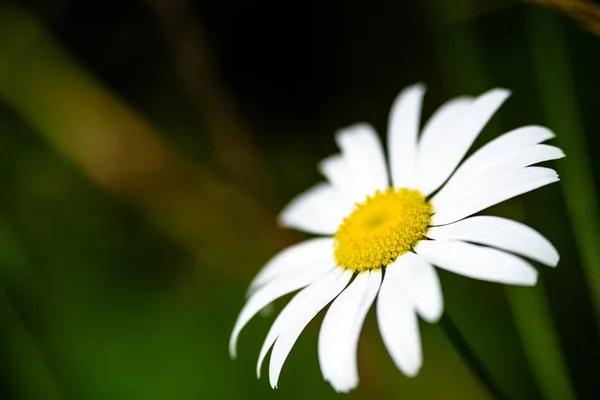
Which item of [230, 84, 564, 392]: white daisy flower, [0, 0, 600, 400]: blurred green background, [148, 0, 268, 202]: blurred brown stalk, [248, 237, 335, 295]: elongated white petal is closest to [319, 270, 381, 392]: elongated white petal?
[230, 84, 564, 392]: white daisy flower

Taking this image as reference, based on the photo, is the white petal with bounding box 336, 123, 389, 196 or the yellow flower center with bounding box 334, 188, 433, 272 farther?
the white petal with bounding box 336, 123, 389, 196

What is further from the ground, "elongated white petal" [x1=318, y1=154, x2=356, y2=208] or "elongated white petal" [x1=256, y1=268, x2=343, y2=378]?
"elongated white petal" [x1=318, y1=154, x2=356, y2=208]

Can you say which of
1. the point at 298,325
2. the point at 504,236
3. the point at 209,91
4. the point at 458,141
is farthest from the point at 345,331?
the point at 209,91

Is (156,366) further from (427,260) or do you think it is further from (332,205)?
(427,260)

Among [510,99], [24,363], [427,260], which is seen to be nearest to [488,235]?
[427,260]

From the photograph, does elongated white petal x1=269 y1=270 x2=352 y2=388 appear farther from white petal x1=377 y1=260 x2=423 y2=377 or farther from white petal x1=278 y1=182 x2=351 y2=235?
white petal x1=278 y1=182 x2=351 y2=235

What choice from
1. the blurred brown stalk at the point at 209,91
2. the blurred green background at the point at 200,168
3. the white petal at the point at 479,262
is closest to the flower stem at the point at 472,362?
the white petal at the point at 479,262

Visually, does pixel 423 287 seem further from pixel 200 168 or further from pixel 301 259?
pixel 200 168
